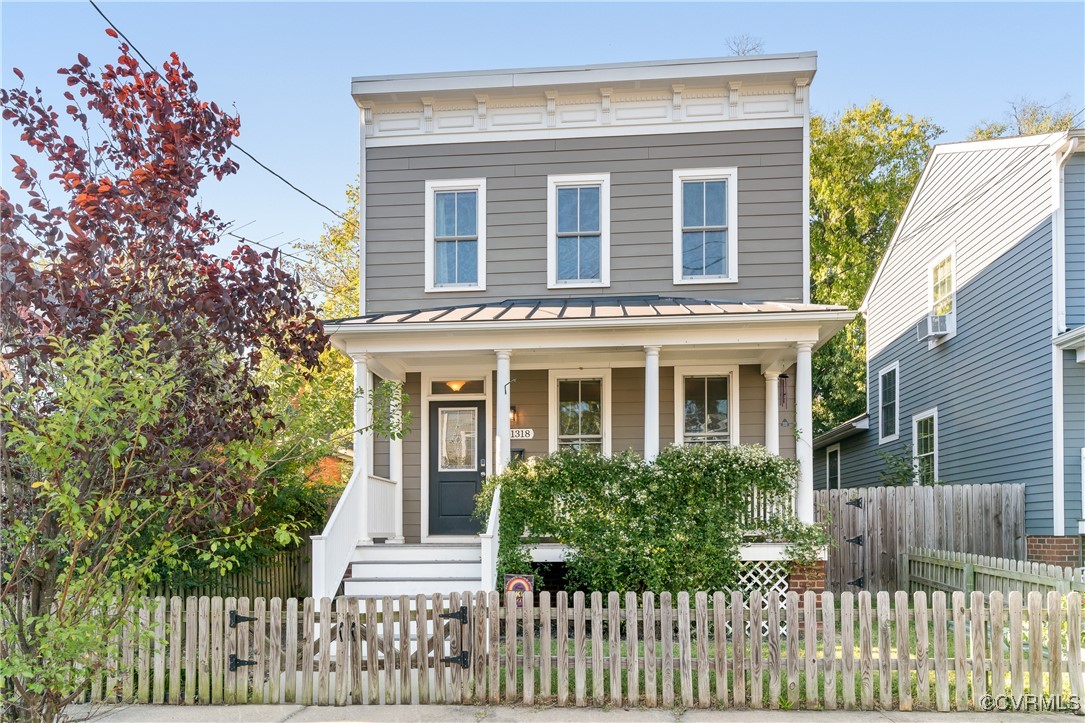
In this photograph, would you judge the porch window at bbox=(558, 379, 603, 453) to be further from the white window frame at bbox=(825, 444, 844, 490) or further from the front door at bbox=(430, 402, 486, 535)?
the white window frame at bbox=(825, 444, 844, 490)

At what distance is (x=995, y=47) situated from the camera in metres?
22.3

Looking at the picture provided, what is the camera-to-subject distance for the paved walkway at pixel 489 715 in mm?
6320

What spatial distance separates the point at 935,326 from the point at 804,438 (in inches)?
269

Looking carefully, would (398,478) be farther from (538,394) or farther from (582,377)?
(582,377)

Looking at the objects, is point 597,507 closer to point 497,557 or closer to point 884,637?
point 497,557

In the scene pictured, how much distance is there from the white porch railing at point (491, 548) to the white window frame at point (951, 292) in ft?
31.7

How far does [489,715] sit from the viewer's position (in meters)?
6.46

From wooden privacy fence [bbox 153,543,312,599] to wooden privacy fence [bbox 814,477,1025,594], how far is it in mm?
7414

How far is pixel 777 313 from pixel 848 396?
61.1ft

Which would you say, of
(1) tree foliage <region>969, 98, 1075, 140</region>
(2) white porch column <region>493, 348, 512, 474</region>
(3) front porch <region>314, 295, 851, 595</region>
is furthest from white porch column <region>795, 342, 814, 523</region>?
(1) tree foliage <region>969, 98, 1075, 140</region>

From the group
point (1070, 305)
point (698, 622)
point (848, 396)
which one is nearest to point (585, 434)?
point (698, 622)

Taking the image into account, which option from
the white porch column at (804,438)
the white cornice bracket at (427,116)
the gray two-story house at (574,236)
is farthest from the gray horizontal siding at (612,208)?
the white porch column at (804,438)

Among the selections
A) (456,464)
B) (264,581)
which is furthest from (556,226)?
(264,581)

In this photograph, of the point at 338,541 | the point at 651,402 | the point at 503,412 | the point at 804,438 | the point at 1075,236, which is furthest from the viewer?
the point at 1075,236
